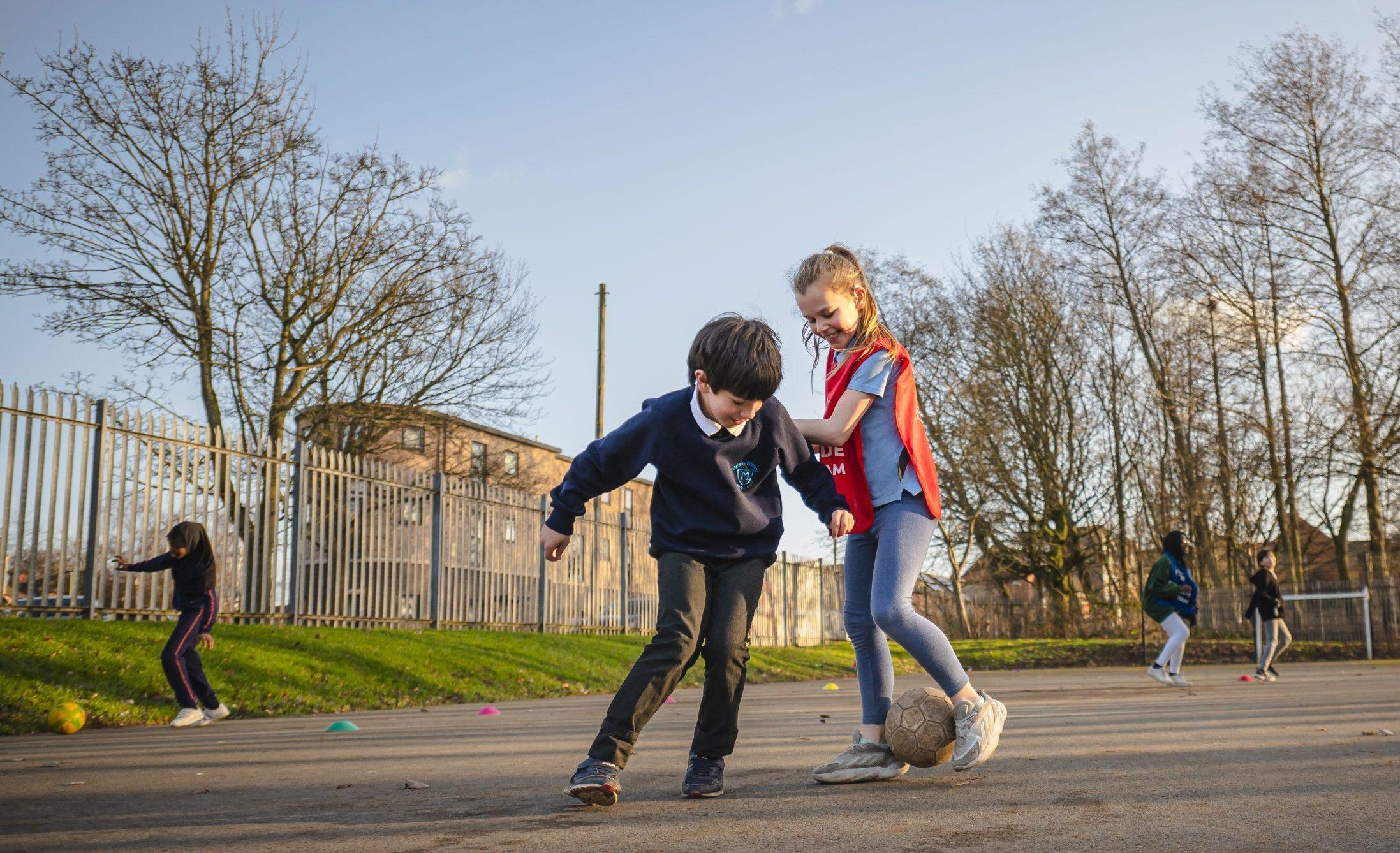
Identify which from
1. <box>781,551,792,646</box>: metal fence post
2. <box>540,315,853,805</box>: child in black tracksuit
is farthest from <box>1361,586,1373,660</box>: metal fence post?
<box>540,315,853,805</box>: child in black tracksuit

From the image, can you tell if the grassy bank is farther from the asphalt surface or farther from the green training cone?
the green training cone

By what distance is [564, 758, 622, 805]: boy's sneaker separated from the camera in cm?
342

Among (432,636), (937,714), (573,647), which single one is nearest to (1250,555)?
(573,647)

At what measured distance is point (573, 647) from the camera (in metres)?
15.9

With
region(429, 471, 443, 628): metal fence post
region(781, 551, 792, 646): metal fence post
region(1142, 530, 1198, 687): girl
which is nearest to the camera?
region(1142, 530, 1198, 687): girl

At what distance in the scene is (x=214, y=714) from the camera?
8227 mm

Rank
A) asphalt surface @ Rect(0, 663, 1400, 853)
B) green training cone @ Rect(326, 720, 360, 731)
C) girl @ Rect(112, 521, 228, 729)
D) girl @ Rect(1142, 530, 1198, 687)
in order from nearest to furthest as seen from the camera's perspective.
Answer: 1. asphalt surface @ Rect(0, 663, 1400, 853)
2. green training cone @ Rect(326, 720, 360, 731)
3. girl @ Rect(112, 521, 228, 729)
4. girl @ Rect(1142, 530, 1198, 687)

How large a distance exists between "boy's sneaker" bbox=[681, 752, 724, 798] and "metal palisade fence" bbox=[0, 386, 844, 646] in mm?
8405

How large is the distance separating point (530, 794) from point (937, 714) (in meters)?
1.55

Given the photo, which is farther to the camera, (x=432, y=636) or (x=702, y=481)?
(x=432, y=636)

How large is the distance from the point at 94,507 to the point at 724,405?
904cm

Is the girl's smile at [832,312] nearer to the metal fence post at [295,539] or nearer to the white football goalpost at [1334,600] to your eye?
the metal fence post at [295,539]

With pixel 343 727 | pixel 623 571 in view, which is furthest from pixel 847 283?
pixel 623 571

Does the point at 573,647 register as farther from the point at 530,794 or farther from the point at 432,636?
the point at 530,794
